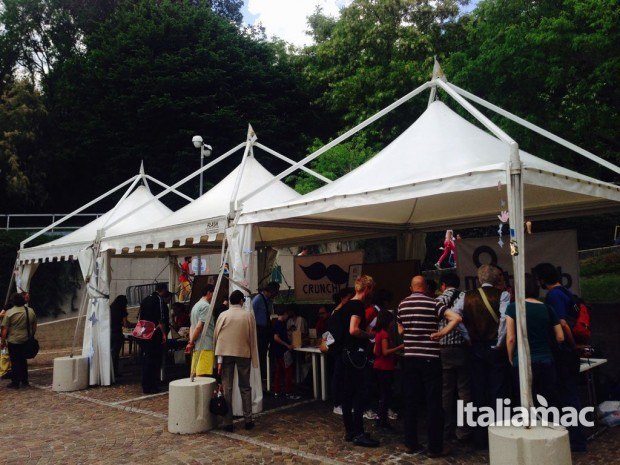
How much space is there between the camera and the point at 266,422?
6.77 m

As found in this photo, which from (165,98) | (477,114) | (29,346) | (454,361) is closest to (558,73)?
(477,114)

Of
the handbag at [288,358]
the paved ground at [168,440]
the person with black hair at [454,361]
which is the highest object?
the person with black hair at [454,361]

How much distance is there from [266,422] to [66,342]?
39.2 feet

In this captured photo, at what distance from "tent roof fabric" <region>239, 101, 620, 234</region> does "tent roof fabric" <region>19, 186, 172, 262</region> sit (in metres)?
5.01

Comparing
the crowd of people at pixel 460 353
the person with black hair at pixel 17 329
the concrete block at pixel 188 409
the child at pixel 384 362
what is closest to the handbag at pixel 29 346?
the person with black hair at pixel 17 329

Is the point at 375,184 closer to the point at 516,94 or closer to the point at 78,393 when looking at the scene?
the point at 78,393

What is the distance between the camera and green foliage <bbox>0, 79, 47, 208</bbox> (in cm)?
2272

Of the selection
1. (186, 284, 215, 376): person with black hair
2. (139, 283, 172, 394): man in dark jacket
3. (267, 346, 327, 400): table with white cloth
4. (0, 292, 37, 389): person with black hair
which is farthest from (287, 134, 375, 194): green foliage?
(186, 284, 215, 376): person with black hair

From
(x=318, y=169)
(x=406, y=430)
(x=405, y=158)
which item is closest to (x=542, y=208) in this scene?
(x=405, y=158)

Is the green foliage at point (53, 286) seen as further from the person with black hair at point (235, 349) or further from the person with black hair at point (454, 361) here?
the person with black hair at point (454, 361)

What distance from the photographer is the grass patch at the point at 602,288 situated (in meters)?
12.3

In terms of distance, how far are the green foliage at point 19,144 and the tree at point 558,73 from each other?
61.7 ft

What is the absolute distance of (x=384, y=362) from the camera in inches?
245

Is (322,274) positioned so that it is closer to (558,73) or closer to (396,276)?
(396,276)
